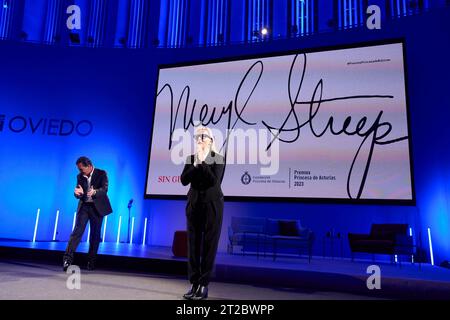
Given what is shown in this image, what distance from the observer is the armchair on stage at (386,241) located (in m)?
4.99

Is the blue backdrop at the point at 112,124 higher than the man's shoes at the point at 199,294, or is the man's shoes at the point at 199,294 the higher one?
the blue backdrop at the point at 112,124

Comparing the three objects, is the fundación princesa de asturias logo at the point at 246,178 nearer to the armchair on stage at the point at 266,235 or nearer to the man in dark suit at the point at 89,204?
the armchair on stage at the point at 266,235

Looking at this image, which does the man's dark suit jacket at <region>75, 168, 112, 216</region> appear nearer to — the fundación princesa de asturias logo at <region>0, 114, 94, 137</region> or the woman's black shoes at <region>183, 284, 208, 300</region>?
the woman's black shoes at <region>183, 284, 208, 300</region>

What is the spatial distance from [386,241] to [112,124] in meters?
5.67

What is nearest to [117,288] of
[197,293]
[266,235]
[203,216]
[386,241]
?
[197,293]

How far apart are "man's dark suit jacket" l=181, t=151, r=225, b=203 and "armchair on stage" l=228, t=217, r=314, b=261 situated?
327cm

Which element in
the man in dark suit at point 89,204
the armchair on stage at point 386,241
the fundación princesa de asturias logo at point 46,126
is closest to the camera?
the man in dark suit at point 89,204

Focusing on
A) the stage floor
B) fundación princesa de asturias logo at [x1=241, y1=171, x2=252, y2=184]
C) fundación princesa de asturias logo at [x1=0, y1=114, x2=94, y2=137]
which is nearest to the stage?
the stage floor

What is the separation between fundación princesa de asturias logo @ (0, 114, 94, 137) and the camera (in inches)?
294

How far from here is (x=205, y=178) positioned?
8.38ft

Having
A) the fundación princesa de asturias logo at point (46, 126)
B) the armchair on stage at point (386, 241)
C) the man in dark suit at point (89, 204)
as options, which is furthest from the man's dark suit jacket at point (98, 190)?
the fundación princesa de asturias logo at point (46, 126)

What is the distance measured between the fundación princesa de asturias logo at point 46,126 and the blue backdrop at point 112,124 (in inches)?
0.8

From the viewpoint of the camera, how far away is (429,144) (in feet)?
19.4
